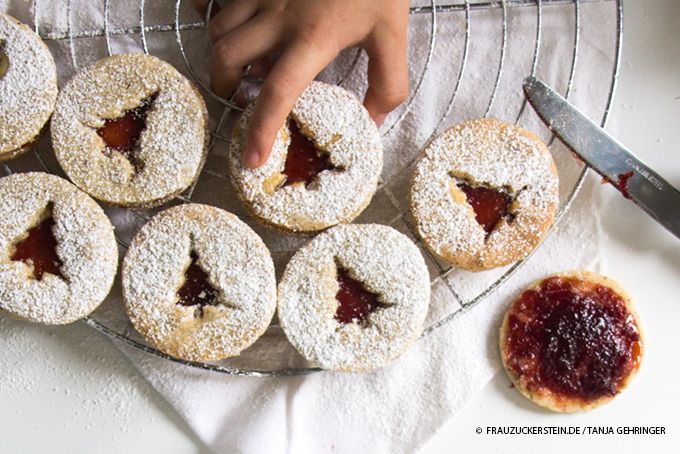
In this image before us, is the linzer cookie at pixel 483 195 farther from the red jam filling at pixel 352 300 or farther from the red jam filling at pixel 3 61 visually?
the red jam filling at pixel 3 61

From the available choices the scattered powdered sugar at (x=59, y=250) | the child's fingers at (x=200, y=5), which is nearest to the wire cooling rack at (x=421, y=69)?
the child's fingers at (x=200, y=5)

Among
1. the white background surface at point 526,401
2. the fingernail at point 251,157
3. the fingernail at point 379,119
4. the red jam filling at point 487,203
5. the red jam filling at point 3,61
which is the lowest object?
the white background surface at point 526,401

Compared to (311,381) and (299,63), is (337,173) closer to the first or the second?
(299,63)

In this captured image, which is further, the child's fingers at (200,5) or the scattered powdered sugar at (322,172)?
the child's fingers at (200,5)

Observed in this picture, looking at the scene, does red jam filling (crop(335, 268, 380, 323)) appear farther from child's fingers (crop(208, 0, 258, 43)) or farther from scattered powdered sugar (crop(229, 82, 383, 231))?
child's fingers (crop(208, 0, 258, 43))

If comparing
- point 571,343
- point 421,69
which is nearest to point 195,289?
point 421,69

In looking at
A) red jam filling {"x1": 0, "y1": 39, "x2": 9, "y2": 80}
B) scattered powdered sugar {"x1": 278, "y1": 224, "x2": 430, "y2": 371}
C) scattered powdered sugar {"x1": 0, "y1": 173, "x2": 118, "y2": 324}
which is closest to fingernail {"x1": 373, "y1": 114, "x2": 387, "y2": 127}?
scattered powdered sugar {"x1": 278, "y1": 224, "x2": 430, "y2": 371}

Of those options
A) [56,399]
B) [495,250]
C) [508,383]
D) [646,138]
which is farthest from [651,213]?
[56,399]
